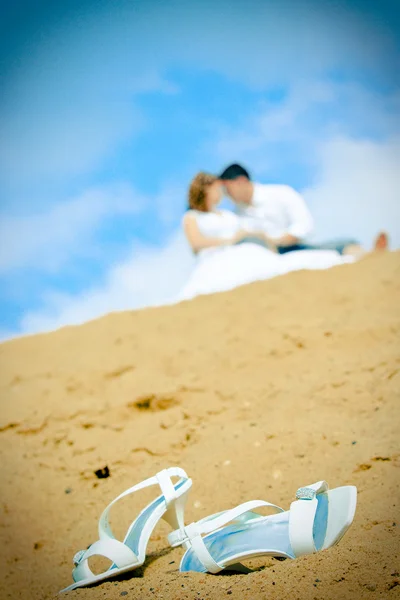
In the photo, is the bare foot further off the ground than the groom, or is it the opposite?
the groom

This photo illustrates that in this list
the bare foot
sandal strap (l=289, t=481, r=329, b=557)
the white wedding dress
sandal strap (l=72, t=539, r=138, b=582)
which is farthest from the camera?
the bare foot

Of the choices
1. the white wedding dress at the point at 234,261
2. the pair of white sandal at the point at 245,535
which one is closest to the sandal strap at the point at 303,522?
the pair of white sandal at the point at 245,535

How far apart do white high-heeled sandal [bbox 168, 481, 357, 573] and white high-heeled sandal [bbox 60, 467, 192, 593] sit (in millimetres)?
165

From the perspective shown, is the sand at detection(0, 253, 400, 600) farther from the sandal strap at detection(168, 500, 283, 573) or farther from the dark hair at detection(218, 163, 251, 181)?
the dark hair at detection(218, 163, 251, 181)

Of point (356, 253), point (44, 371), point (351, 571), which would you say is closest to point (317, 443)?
point (351, 571)

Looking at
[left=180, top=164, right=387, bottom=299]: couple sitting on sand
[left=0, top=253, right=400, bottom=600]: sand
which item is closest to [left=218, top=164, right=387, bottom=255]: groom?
[left=180, top=164, right=387, bottom=299]: couple sitting on sand

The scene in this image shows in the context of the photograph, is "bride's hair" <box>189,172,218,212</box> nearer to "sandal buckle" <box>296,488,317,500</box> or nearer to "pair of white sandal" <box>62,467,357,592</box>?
"pair of white sandal" <box>62,467,357,592</box>

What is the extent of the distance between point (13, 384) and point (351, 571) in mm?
2776

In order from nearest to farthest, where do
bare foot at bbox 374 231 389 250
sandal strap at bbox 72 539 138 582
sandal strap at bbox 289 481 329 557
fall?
1. sandal strap at bbox 289 481 329 557
2. sandal strap at bbox 72 539 138 582
3. bare foot at bbox 374 231 389 250

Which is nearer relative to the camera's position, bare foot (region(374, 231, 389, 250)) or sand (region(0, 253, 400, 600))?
sand (region(0, 253, 400, 600))

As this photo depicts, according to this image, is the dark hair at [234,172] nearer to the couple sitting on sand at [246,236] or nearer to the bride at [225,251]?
the couple sitting on sand at [246,236]

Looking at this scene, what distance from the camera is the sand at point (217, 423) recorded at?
1.42m

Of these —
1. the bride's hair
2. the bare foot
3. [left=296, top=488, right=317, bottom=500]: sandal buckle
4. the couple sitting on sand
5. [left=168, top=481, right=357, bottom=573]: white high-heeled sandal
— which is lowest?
[left=168, top=481, right=357, bottom=573]: white high-heeled sandal

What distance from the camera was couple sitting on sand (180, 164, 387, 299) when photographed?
4.28 meters
